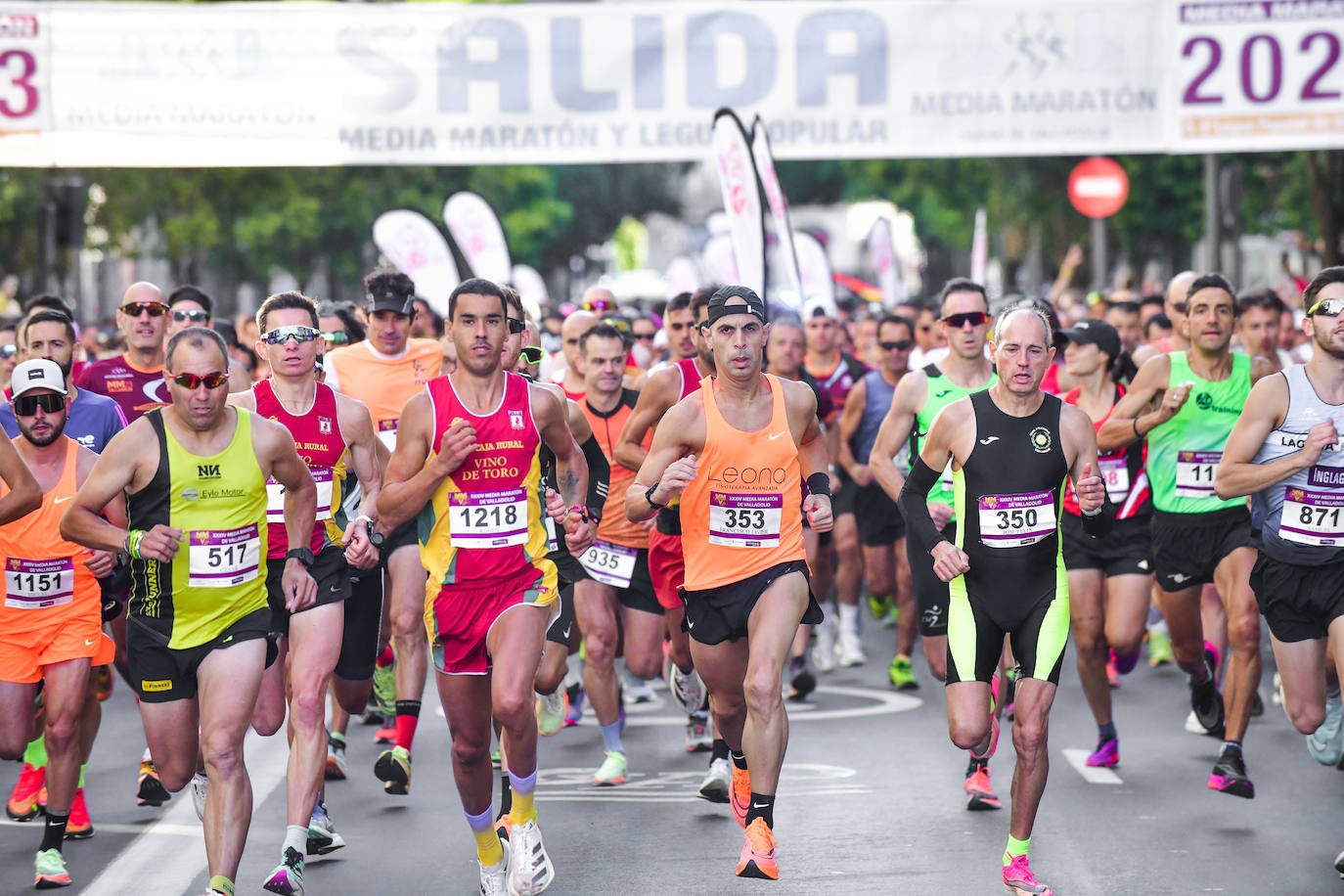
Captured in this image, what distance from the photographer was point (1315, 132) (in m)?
14.4

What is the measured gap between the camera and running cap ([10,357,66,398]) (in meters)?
7.48

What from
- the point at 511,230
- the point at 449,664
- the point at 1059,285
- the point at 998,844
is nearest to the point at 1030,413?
the point at 998,844

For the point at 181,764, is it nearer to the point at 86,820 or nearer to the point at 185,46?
the point at 86,820

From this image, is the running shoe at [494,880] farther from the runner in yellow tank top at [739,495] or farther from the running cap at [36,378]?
the running cap at [36,378]

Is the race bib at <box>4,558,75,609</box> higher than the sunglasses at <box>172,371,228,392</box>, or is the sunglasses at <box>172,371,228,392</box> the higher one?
the sunglasses at <box>172,371,228,392</box>

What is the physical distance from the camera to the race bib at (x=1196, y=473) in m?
9.16

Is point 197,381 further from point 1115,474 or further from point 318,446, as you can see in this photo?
point 1115,474

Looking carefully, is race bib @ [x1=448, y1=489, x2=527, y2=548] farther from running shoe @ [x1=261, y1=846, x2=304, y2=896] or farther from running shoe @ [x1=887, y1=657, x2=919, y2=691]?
running shoe @ [x1=887, y1=657, x2=919, y2=691]

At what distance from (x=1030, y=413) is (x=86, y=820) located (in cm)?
415

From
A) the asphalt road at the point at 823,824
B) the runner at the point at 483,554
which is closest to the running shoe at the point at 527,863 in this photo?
the runner at the point at 483,554

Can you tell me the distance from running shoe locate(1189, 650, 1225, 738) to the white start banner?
20.3 ft

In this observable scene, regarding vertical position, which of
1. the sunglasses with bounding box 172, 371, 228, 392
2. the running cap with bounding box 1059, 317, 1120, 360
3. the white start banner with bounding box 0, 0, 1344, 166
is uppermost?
the white start banner with bounding box 0, 0, 1344, 166

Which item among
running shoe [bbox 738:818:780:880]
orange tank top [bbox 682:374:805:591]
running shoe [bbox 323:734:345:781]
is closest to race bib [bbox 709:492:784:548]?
orange tank top [bbox 682:374:805:591]

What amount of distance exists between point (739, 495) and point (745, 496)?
0.03 metres
